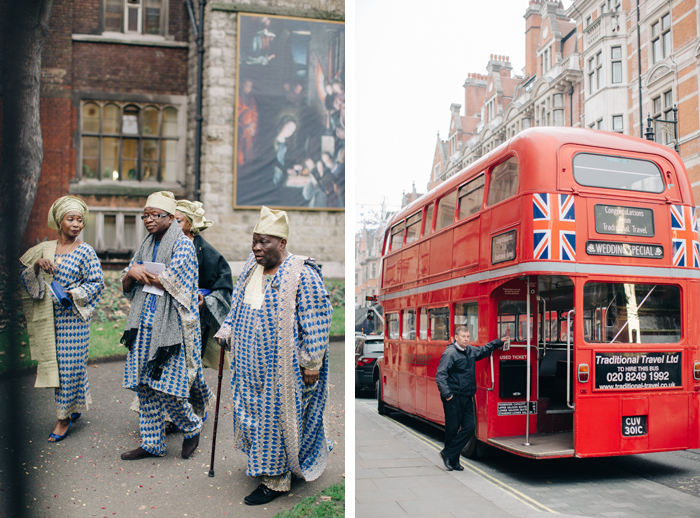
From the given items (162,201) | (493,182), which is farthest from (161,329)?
(493,182)

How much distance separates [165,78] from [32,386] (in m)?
2.25

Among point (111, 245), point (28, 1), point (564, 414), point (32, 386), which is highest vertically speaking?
point (28, 1)

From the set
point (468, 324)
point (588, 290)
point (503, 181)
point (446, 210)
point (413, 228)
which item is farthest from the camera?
point (413, 228)

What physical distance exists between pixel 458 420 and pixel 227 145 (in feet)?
10.3

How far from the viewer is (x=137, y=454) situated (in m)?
3.63

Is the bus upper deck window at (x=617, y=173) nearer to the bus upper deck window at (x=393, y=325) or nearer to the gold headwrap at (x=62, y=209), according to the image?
the bus upper deck window at (x=393, y=325)

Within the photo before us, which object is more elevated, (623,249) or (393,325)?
(623,249)

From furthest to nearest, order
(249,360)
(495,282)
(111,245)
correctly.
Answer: (495,282) < (111,245) < (249,360)

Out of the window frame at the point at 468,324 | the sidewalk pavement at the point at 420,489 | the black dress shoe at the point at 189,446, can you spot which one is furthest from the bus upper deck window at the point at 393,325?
the black dress shoe at the point at 189,446

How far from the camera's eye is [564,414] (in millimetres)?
5289

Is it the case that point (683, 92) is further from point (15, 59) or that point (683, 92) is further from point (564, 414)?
point (15, 59)

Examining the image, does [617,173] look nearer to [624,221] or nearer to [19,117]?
[624,221]

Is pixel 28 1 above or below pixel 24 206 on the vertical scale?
above

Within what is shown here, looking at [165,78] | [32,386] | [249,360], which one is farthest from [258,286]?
[165,78]
